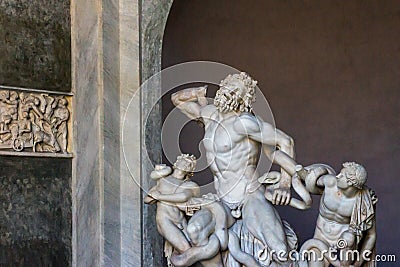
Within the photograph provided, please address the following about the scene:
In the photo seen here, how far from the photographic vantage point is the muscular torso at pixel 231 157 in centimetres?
747

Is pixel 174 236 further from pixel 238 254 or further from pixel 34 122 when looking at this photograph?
pixel 34 122

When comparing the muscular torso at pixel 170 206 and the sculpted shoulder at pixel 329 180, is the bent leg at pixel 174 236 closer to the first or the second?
the muscular torso at pixel 170 206

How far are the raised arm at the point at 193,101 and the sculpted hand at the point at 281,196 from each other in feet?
Result: 2.79

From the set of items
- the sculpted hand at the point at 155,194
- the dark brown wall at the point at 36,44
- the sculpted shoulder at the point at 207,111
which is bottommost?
the sculpted hand at the point at 155,194

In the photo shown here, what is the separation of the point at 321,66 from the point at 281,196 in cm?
355

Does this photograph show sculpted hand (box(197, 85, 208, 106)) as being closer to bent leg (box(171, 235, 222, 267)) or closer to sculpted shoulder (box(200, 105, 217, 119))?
sculpted shoulder (box(200, 105, 217, 119))

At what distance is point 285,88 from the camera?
10.5 m

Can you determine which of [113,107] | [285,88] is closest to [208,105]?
[113,107]

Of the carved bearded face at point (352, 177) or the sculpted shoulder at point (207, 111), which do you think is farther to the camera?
the sculpted shoulder at point (207, 111)

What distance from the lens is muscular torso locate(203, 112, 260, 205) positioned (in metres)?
7.47

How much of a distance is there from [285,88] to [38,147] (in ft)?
9.85

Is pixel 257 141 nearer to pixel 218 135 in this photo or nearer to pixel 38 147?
pixel 218 135

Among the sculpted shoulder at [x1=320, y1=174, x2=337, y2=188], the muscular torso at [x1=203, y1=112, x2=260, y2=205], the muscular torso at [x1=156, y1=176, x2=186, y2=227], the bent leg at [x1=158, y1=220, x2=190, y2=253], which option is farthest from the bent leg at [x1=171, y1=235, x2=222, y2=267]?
the sculpted shoulder at [x1=320, y1=174, x2=337, y2=188]

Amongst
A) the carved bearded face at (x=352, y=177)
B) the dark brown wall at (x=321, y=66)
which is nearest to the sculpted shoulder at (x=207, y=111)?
the carved bearded face at (x=352, y=177)
